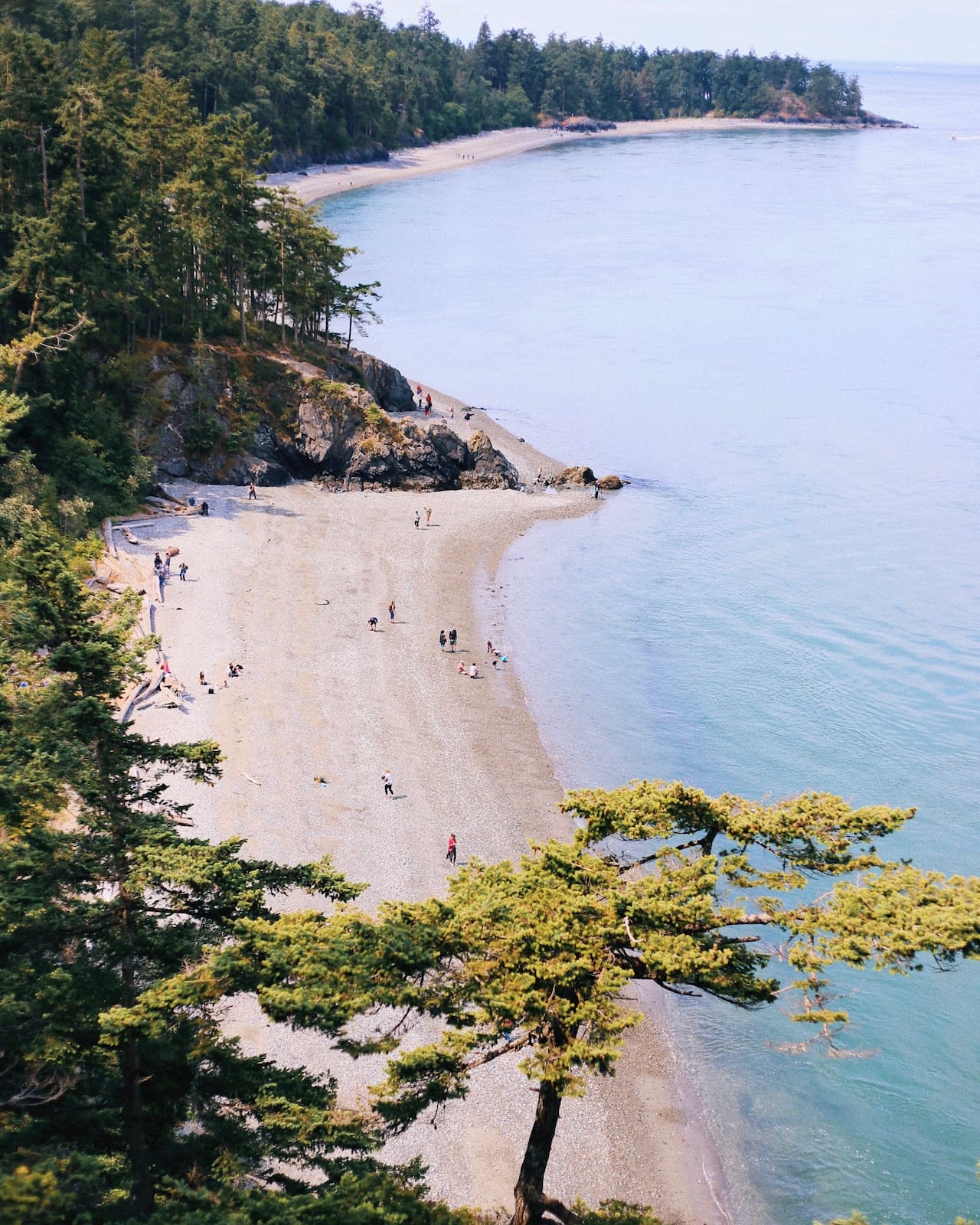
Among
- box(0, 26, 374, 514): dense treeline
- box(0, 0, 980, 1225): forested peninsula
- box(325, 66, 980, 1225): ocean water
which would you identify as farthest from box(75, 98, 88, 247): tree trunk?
box(0, 0, 980, 1225): forested peninsula

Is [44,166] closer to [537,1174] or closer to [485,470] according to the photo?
[485,470]

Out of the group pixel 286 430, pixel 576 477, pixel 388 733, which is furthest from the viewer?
pixel 576 477

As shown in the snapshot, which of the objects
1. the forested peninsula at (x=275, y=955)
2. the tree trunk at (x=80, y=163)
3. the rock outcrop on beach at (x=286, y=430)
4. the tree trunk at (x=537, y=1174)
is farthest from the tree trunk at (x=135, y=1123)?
the tree trunk at (x=80, y=163)

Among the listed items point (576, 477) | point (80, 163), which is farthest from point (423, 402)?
point (80, 163)

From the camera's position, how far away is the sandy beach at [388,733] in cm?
2464

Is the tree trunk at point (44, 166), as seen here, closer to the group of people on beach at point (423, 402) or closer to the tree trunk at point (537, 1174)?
A: the group of people on beach at point (423, 402)

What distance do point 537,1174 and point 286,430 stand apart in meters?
53.7

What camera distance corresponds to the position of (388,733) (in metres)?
40.3

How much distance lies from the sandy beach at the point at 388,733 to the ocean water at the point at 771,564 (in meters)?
1.87

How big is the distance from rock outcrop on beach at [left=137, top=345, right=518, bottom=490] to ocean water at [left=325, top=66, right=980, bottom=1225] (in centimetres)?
965

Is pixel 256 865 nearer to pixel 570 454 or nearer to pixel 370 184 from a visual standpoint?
pixel 570 454

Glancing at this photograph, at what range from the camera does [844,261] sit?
138125 mm

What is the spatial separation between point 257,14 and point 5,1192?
192 metres

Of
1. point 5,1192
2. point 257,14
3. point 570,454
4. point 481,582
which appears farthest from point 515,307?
point 5,1192
